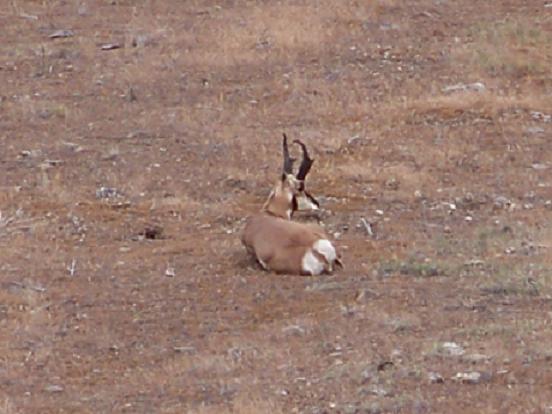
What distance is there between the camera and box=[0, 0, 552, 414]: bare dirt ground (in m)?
8.38

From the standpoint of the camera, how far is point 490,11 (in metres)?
18.0

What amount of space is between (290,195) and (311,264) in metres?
1.73

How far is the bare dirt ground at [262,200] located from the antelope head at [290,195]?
0.82ft

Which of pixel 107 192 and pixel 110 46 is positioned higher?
pixel 107 192

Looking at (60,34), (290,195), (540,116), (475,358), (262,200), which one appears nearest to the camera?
(475,358)

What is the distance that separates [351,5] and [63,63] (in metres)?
3.36

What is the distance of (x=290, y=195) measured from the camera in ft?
39.5

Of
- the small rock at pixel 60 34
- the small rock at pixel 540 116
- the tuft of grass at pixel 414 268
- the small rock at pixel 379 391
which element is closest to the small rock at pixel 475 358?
the small rock at pixel 379 391

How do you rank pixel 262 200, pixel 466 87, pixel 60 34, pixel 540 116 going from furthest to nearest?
1. pixel 60 34
2. pixel 466 87
3. pixel 540 116
4. pixel 262 200

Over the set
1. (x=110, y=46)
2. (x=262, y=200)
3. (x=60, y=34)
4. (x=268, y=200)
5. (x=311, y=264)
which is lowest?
(x=60, y=34)

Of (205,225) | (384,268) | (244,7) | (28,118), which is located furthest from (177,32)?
(384,268)

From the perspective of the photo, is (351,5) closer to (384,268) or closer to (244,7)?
(244,7)

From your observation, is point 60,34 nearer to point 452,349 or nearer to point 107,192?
point 107,192

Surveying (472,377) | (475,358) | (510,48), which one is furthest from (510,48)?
(472,377)
